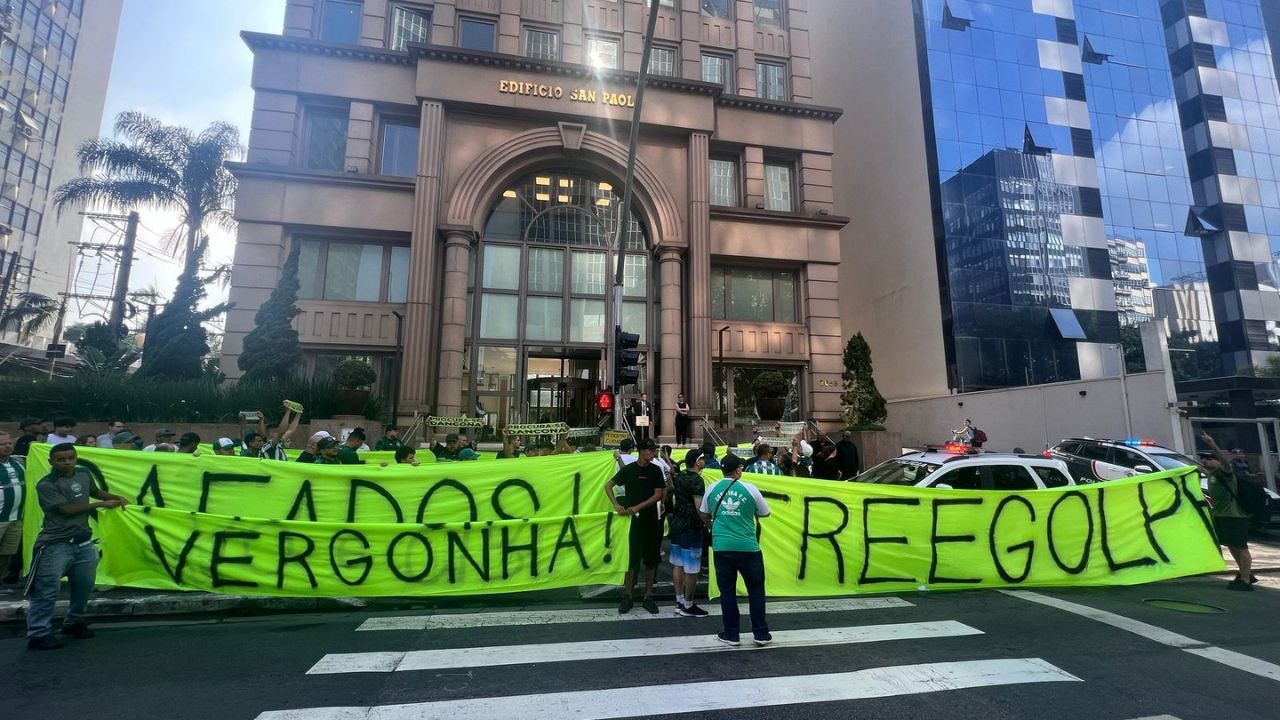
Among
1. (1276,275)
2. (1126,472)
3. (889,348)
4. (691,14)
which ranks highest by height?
(691,14)

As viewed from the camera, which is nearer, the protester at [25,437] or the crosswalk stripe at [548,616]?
the crosswalk stripe at [548,616]

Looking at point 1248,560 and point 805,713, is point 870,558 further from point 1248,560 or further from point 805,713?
point 1248,560

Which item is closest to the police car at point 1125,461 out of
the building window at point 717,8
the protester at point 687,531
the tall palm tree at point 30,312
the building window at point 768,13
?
the protester at point 687,531

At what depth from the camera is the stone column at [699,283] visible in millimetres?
20094

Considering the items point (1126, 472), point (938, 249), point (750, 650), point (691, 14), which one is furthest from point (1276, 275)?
point (750, 650)

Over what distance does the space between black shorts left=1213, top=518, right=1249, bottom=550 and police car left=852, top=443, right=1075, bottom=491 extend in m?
1.90

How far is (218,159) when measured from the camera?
23641mm

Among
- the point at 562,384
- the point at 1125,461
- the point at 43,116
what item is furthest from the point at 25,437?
the point at 43,116

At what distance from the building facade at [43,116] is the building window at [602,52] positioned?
44.5m

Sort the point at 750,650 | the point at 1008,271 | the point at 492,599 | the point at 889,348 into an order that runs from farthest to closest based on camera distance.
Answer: the point at 889,348, the point at 1008,271, the point at 492,599, the point at 750,650

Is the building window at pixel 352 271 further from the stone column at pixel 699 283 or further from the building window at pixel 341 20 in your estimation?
the stone column at pixel 699 283

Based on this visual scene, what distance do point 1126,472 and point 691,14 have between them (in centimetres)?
2173

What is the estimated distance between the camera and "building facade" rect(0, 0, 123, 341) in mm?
43844

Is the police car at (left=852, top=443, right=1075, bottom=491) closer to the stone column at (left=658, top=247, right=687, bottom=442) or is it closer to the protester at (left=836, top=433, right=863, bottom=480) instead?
the protester at (left=836, top=433, right=863, bottom=480)
